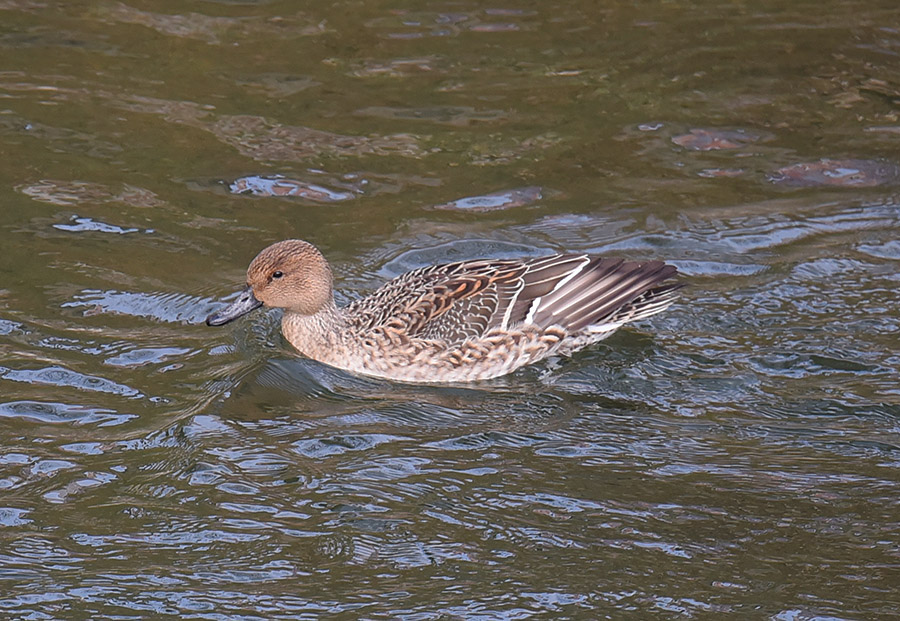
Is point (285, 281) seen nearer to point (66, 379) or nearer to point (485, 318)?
point (485, 318)

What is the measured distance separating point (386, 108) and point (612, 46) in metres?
2.57

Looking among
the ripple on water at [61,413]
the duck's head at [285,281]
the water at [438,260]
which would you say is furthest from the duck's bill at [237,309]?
the ripple on water at [61,413]

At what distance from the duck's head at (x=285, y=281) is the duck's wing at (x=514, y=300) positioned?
1.24 ft

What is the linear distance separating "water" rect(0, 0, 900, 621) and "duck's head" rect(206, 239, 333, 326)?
391 mm

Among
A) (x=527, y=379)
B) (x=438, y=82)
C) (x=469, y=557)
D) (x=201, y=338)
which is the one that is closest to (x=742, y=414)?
(x=527, y=379)

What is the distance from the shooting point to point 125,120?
1112 cm

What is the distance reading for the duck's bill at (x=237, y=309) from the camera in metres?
8.20

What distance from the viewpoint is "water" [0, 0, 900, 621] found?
6016 millimetres

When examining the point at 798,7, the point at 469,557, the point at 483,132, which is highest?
the point at 798,7

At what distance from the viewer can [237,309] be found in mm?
8359

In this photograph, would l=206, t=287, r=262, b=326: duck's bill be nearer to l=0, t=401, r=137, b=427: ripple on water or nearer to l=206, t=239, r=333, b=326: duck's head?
l=206, t=239, r=333, b=326: duck's head

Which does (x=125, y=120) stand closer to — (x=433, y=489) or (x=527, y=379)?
(x=527, y=379)

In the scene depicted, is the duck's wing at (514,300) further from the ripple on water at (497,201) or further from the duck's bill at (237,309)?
the ripple on water at (497,201)

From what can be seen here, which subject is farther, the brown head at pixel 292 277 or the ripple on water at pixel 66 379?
the brown head at pixel 292 277
